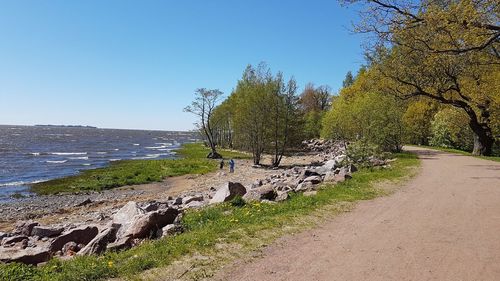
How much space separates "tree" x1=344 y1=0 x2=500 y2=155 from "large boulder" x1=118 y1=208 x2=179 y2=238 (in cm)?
990

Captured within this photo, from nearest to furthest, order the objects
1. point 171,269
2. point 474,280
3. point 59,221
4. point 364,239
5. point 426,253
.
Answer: point 474,280 → point 171,269 → point 426,253 → point 364,239 → point 59,221

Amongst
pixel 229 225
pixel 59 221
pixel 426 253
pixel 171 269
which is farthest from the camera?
pixel 59 221

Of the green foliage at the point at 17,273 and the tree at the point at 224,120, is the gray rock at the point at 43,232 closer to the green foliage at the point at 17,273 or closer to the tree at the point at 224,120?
the green foliage at the point at 17,273

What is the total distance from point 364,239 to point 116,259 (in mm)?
5217

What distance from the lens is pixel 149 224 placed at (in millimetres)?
10500

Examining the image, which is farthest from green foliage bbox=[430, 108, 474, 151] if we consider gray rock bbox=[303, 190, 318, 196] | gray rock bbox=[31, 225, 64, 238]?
gray rock bbox=[31, 225, 64, 238]

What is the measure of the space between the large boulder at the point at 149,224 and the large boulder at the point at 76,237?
5.95 ft

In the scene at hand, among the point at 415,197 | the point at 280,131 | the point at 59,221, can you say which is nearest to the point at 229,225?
the point at 415,197

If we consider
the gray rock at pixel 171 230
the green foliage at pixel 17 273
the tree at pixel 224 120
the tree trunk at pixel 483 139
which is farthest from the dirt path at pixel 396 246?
the tree at pixel 224 120

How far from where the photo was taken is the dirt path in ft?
22.0

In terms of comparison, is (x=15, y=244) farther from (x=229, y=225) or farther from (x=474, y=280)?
(x=474, y=280)

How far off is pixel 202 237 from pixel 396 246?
4.11 metres

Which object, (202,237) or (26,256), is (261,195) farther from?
(26,256)

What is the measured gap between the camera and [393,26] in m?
13.8
